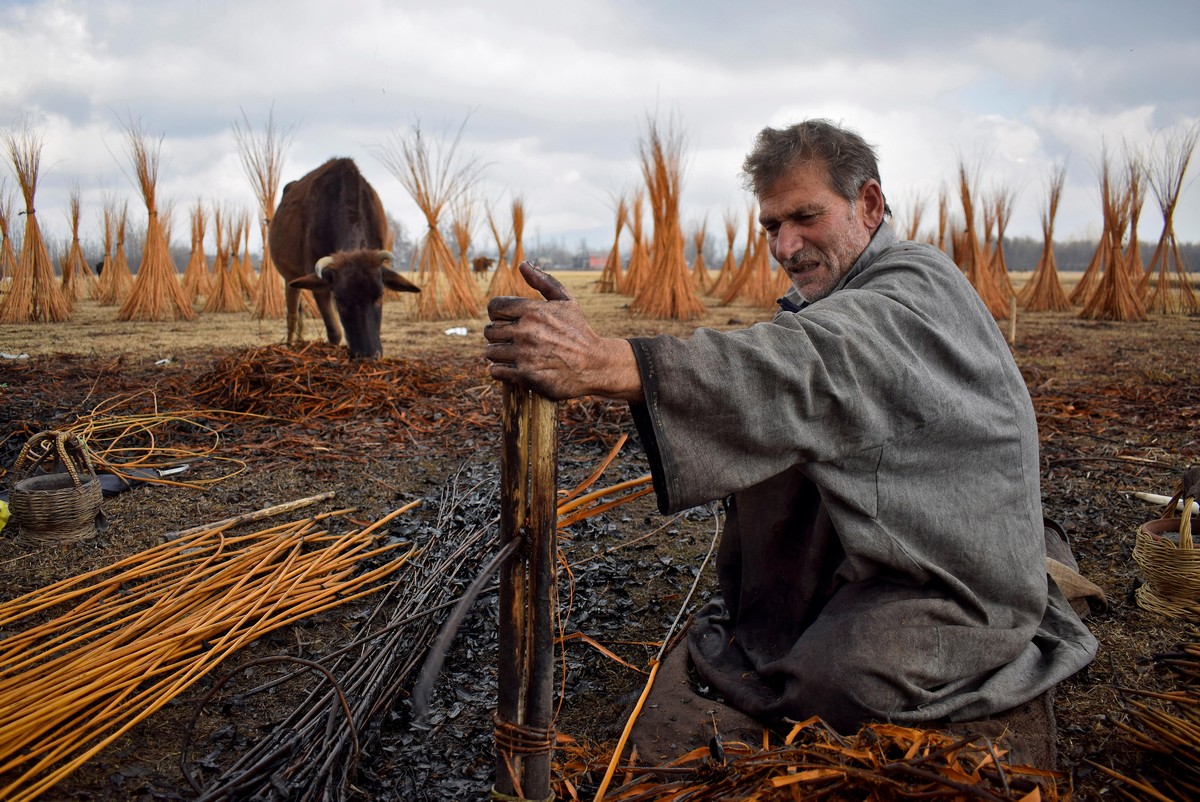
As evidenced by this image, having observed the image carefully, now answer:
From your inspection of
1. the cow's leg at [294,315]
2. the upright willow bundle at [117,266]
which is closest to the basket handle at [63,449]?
the cow's leg at [294,315]

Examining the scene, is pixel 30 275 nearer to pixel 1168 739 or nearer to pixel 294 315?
pixel 294 315

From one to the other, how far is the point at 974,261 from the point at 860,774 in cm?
1271

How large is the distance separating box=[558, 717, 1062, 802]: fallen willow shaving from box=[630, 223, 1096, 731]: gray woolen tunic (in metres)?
0.23

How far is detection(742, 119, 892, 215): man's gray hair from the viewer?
1.84 m

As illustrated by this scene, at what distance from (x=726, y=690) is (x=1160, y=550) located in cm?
158

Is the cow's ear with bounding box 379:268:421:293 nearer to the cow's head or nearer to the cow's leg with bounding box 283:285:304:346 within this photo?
the cow's head

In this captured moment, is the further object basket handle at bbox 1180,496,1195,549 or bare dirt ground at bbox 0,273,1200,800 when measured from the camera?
basket handle at bbox 1180,496,1195,549

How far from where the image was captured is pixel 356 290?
6.16m

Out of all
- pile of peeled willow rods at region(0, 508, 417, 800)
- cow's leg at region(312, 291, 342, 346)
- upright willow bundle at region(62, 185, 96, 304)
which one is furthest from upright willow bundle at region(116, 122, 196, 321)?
pile of peeled willow rods at region(0, 508, 417, 800)

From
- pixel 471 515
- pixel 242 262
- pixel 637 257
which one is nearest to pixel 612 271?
pixel 637 257

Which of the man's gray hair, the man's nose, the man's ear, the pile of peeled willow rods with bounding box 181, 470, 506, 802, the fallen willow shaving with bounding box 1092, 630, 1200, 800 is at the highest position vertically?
the man's gray hair

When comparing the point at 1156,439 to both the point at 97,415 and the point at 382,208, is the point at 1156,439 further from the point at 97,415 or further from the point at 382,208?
the point at 382,208

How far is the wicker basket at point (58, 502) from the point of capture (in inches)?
109

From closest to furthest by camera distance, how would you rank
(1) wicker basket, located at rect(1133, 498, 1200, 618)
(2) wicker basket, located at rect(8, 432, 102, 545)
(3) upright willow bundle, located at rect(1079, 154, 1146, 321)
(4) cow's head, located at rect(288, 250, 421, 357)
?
(1) wicker basket, located at rect(1133, 498, 1200, 618), (2) wicker basket, located at rect(8, 432, 102, 545), (4) cow's head, located at rect(288, 250, 421, 357), (3) upright willow bundle, located at rect(1079, 154, 1146, 321)
